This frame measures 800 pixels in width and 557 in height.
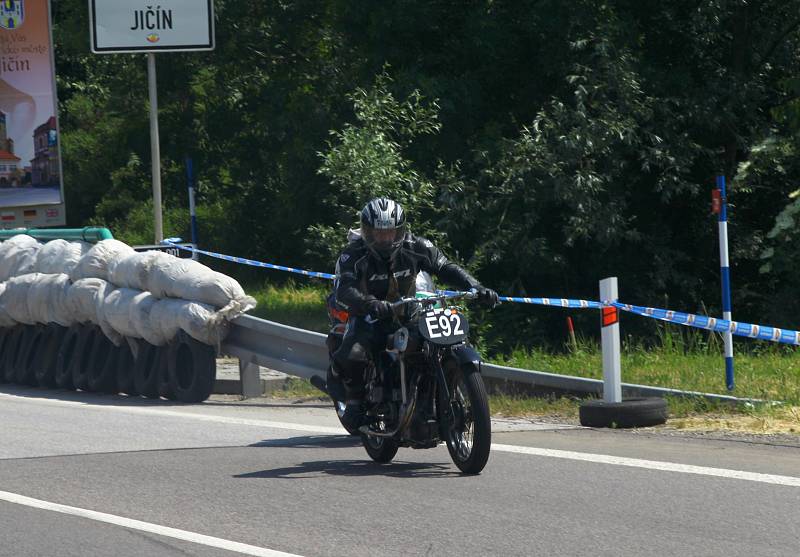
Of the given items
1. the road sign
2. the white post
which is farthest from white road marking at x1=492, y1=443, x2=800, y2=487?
the road sign

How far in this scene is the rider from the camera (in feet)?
29.3

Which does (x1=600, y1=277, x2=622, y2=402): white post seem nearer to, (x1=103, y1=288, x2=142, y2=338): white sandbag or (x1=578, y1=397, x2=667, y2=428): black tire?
(x1=578, y1=397, x2=667, y2=428): black tire

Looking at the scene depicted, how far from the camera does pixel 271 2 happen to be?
25.9m

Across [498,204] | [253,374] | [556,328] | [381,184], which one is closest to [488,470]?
[253,374]

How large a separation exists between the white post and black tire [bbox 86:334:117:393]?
18.5 ft

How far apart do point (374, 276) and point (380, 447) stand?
1073 millimetres

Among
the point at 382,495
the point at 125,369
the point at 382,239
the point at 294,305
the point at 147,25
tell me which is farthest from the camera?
the point at 294,305

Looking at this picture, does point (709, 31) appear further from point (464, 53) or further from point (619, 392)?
point (619, 392)

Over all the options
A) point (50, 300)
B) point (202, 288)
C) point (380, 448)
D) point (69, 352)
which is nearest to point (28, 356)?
point (69, 352)

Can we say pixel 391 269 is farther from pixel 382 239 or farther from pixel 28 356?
pixel 28 356

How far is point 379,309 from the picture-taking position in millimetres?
8586

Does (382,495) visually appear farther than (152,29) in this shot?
No

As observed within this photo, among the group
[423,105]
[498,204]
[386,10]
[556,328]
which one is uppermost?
[386,10]

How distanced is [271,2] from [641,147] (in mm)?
9005
